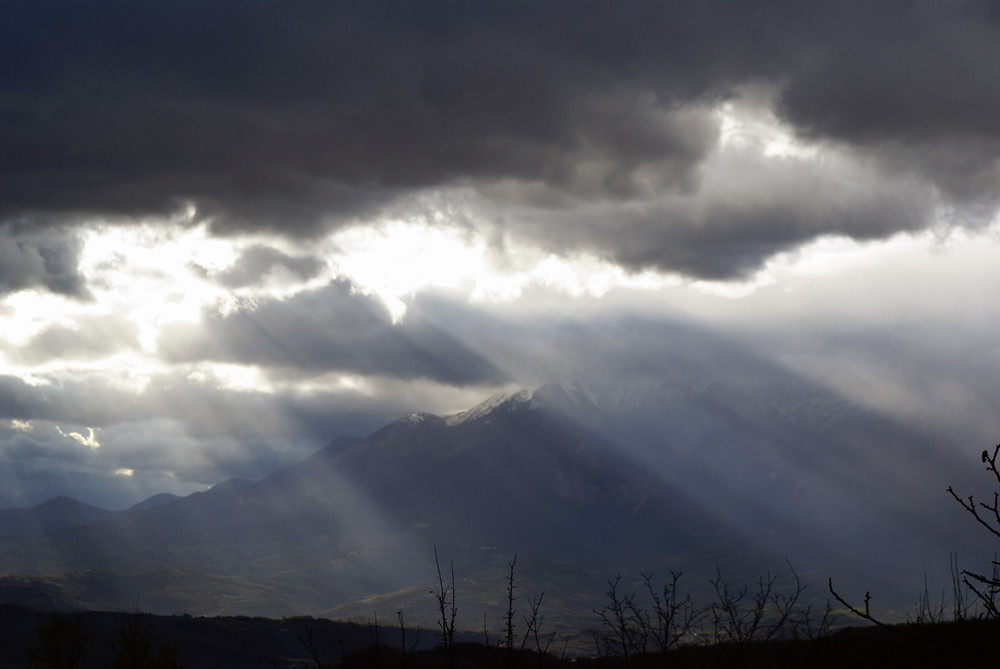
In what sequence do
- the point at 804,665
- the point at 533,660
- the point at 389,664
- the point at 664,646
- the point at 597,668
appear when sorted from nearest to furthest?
the point at 664,646 → the point at 597,668 → the point at 804,665 → the point at 533,660 → the point at 389,664

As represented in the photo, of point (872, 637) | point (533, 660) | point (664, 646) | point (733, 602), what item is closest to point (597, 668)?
point (733, 602)

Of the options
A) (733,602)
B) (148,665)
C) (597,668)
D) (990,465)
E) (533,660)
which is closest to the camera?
(990,465)

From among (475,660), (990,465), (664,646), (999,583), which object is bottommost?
(475,660)

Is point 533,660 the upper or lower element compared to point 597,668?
lower

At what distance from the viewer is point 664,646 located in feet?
70.0

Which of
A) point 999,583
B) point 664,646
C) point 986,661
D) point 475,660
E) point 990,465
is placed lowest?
point 475,660

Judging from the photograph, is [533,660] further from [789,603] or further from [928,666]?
[789,603]

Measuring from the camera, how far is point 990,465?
9445 millimetres

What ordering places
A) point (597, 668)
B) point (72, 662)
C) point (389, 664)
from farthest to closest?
point (389, 664) → point (72, 662) → point (597, 668)

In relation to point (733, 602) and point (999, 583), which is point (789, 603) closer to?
point (733, 602)

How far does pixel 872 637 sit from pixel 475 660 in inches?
2609

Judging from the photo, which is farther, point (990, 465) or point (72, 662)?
point (72, 662)

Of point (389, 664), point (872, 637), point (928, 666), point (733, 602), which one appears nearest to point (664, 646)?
point (733, 602)

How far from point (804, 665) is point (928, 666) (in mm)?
14118
